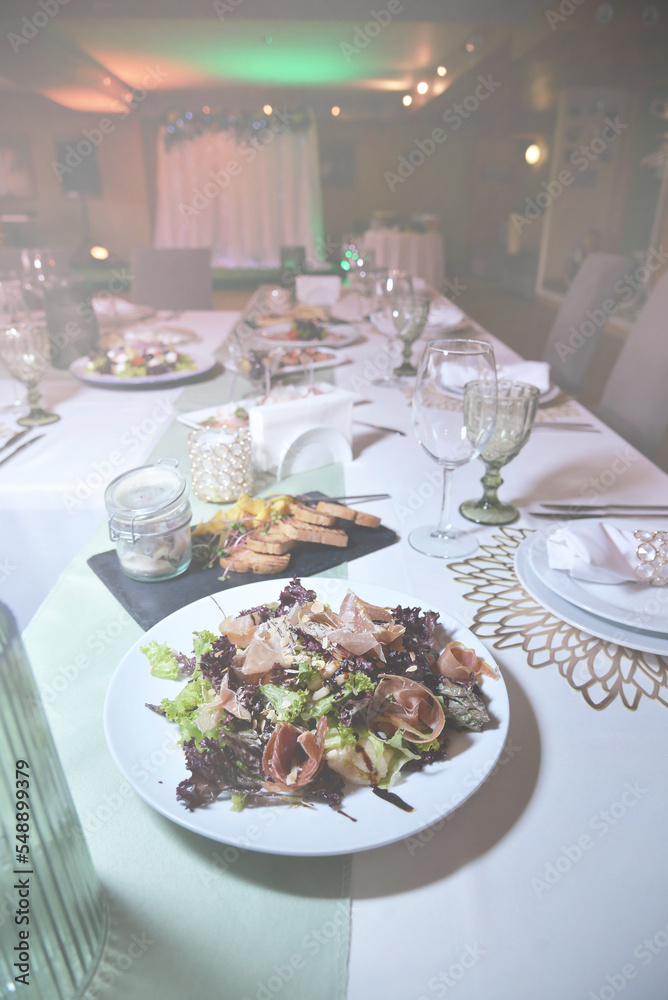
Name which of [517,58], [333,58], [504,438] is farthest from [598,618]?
[333,58]

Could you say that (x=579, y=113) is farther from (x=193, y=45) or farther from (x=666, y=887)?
(x=666, y=887)

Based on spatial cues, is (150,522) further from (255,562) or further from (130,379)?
(130,379)

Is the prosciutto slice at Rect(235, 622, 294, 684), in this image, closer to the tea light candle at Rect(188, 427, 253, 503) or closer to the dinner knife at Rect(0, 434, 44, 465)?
the tea light candle at Rect(188, 427, 253, 503)

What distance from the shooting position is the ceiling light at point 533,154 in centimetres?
785

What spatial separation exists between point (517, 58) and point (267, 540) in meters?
8.97

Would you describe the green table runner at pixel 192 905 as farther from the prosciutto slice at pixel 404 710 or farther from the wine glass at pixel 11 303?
the wine glass at pixel 11 303

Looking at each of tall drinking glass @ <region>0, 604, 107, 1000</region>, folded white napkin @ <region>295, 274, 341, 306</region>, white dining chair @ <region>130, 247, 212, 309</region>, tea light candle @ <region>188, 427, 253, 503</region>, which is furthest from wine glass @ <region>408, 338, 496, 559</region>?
white dining chair @ <region>130, 247, 212, 309</region>

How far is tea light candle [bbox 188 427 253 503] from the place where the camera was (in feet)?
3.33

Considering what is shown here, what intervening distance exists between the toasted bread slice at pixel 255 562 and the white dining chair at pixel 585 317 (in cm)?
176

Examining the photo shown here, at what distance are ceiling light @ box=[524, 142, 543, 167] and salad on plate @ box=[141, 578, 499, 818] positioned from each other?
28.8 ft

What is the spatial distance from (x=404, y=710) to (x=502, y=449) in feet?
1.82

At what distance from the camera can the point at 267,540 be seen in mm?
860

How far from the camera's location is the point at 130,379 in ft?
5.21

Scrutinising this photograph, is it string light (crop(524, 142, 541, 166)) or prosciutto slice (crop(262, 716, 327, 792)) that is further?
string light (crop(524, 142, 541, 166))
